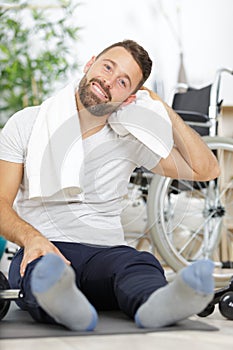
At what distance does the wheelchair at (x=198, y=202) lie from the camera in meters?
2.77

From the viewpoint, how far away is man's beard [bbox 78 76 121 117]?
1729 mm

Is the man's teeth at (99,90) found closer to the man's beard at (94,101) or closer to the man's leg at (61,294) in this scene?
the man's beard at (94,101)

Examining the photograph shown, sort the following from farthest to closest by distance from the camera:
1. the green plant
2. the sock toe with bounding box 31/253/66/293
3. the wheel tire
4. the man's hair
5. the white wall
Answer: the white wall, the green plant, the man's hair, the wheel tire, the sock toe with bounding box 31/253/66/293

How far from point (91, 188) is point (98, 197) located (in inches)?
1.1

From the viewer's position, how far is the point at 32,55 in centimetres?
455

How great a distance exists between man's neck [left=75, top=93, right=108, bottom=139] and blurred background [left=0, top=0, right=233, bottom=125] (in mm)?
2759

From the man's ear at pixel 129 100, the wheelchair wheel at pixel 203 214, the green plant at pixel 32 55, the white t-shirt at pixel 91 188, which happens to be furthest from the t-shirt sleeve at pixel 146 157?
the green plant at pixel 32 55

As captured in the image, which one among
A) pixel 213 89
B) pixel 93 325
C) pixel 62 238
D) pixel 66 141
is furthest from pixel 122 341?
pixel 213 89

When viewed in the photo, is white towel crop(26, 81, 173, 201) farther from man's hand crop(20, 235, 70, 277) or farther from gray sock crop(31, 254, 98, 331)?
gray sock crop(31, 254, 98, 331)

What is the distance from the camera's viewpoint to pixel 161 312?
1.23 metres

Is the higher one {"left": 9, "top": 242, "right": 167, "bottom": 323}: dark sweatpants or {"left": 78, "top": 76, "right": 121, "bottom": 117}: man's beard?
{"left": 78, "top": 76, "right": 121, "bottom": 117}: man's beard

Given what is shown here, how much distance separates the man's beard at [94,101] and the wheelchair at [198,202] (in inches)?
37.1

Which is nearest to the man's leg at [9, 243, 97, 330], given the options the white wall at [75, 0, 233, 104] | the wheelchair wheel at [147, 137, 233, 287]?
the wheelchair wheel at [147, 137, 233, 287]

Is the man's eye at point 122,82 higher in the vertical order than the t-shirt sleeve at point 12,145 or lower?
higher
